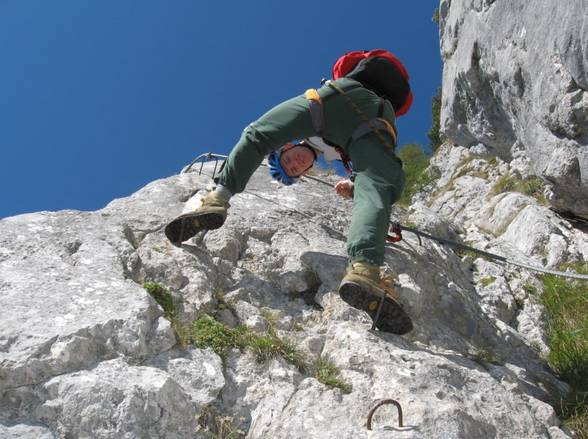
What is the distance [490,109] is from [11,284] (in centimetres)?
1003

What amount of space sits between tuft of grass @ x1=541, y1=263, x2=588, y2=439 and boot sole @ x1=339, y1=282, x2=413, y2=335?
123cm

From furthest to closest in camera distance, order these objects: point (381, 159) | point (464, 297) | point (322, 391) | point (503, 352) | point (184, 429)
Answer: point (464, 297), point (503, 352), point (381, 159), point (322, 391), point (184, 429)

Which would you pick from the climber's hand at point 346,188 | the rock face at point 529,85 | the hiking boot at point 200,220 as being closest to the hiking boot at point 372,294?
the hiking boot at point 200,220

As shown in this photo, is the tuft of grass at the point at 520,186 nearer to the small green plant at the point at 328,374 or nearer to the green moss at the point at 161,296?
the small green plant at the point at 328,374

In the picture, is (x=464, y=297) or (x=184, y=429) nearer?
(x=184, y=429)

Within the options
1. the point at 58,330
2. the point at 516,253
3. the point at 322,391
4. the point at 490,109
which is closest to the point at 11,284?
the point at 58,330

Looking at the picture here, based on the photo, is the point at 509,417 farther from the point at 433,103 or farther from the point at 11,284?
the point at 433,103

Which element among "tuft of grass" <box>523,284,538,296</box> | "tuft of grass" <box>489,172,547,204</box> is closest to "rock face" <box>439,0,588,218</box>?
"tuft of grass" <box>489,172,547,204</box>

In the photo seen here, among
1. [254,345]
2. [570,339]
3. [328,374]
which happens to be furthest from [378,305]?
[570,339]

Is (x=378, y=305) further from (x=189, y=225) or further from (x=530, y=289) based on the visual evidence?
(x=530, y=289)

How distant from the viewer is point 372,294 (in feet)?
12.1

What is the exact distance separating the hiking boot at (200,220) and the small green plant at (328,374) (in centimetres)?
158

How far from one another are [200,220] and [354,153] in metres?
1.40

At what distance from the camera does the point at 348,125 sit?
15.3 feet
